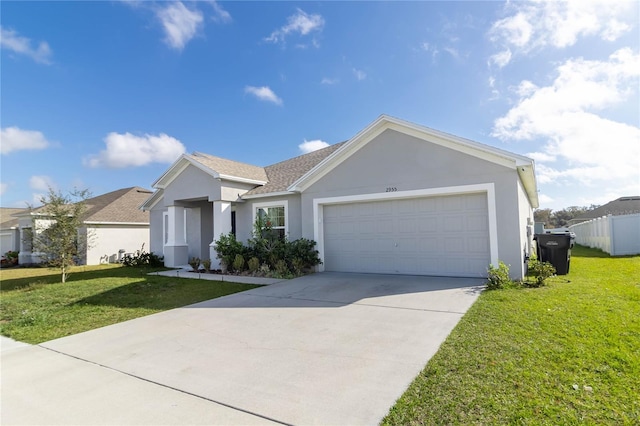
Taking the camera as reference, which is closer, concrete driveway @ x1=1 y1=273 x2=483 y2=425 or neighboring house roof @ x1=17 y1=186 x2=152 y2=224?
concrete driveway @ x1=1 y1=273 x2=483 y2=425

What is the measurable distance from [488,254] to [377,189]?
13.0ft

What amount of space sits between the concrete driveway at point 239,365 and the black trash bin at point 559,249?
5129 mm

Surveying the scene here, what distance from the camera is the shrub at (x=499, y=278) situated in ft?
25.9

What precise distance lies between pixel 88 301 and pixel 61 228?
5.50 meters

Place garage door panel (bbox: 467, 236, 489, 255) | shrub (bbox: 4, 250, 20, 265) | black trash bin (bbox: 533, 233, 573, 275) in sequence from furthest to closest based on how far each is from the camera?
1. shrub (bbox: 4, 250, 20, 265)
2. black trash bin (bbox: 533, 233, 573, 275)
3. garage door panel (bbox: 467, 236, 489, 255)

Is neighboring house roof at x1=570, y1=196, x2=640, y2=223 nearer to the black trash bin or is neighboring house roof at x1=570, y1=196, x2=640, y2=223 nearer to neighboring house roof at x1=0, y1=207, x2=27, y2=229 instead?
the black trash bin

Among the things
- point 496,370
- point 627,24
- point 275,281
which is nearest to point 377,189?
point 275,281

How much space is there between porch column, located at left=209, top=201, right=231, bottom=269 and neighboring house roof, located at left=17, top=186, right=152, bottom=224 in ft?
38.9

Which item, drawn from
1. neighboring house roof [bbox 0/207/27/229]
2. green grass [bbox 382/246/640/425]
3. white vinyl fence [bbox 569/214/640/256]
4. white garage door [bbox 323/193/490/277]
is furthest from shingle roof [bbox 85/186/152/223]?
white vinyl fence [bbox 569/214/640/256]

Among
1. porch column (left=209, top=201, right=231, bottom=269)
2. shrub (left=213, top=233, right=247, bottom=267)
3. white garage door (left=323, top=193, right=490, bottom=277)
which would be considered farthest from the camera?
porch column (left=209, top=201, right=231, bottom=269)

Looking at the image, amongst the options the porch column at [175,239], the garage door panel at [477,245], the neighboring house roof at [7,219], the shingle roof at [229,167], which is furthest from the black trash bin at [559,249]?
the neighboring house roof at [7,219]

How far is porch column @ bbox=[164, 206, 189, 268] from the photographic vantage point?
15727mm

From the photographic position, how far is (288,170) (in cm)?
1590

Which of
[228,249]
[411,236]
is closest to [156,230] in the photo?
[228,249]
